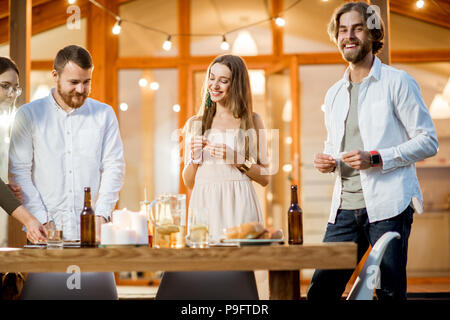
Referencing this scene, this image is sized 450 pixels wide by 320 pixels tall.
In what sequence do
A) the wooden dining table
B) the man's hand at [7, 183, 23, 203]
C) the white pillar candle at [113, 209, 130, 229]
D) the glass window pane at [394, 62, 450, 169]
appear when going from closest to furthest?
the wooden dining table < the white pillar candle at [113, 209, 130, 229] < the man's hand at [7, 183, 23, 203] < the glass window pane at [394, 62, 450, 169]

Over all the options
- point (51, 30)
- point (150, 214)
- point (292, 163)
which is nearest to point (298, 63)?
point (292, 163)

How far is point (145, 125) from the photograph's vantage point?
6441 mm

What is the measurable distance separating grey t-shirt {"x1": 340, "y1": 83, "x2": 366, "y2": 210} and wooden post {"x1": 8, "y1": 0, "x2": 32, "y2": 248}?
2507mm

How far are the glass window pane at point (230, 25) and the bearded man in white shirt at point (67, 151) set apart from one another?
3730mm

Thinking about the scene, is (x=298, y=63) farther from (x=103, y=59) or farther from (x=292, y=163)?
(x=103, y=59)

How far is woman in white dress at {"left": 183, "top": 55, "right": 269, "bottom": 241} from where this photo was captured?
2932 mm

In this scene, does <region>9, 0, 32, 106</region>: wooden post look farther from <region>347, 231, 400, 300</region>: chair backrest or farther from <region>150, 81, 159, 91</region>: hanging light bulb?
<region>347, 231, 400, 300</region>: chair backrest

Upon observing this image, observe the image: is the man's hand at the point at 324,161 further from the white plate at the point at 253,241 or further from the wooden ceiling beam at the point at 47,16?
the wooden ceiling beam at the point at 47,16

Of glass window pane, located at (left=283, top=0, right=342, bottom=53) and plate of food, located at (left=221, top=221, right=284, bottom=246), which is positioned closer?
plate of food, located at (left=221, top=221, right=284, bottom=246)

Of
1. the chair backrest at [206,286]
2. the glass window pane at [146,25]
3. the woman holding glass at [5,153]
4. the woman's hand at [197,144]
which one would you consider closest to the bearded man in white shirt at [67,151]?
the woman holding glass at [5,153]

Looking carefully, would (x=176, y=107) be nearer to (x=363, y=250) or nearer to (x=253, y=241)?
(x=363, y=250)

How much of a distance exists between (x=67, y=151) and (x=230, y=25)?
406 centimetres

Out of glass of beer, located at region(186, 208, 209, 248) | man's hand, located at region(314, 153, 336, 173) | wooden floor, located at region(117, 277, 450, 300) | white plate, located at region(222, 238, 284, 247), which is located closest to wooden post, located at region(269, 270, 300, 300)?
white plate, located at region(222, 238, 284, 247)
